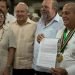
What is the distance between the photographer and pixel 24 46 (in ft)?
17.1

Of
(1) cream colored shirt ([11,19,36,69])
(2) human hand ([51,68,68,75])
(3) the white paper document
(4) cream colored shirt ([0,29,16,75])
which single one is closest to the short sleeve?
(4) cream colored shirt ([0,29,16,75])

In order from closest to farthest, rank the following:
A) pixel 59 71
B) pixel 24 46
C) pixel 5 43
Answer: pixel 59 71, pixel 5 43, pixel 24 46

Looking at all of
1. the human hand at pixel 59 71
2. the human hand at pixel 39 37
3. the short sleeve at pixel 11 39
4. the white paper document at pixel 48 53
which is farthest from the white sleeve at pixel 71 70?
the short sleeve at pixel 11 39

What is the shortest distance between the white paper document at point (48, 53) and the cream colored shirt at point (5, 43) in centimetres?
67

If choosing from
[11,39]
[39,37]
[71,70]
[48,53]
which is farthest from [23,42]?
[71,70]

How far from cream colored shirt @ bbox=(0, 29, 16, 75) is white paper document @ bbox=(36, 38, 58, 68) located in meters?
0.67

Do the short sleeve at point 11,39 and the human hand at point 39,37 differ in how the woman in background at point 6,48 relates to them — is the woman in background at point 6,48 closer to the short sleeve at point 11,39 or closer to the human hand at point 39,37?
the short sleeve at point 11,39

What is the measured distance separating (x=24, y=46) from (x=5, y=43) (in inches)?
12.2

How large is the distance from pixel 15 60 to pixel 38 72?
0.39m

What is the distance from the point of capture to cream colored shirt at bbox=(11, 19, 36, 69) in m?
5.21

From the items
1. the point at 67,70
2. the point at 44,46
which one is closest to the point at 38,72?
the point at 44,46

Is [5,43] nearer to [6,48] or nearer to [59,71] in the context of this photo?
[6,48]

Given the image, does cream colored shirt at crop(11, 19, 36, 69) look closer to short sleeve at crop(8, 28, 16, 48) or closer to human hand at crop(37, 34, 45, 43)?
short sleeve at crop(8, 28, 16, 48)

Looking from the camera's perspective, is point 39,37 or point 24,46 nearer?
point 39,37
